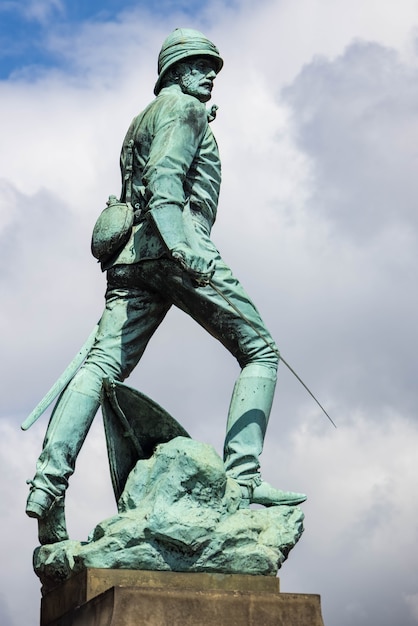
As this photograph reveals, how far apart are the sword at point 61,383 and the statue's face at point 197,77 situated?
1.89m

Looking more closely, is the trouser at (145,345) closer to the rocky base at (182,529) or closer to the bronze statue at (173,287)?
the bronze statue at (173,287)

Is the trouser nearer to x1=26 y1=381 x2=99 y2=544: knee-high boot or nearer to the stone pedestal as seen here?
x1=26 y1=381 x2=99 y2=544: knee-high boot

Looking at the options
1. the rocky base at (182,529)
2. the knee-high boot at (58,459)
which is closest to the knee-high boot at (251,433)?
the rocky base at (182,529)

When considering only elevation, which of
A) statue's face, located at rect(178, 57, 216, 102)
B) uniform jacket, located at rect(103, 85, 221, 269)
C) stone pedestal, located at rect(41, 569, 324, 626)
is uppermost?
statue's face, located at rect(178, 57, 216, 102)

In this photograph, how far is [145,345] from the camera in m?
10.3

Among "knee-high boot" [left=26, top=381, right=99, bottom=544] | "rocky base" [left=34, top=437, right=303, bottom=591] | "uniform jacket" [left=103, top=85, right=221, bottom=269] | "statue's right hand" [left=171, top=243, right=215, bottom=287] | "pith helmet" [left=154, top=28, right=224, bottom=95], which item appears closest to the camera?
"rocky base" [left=34, top=437, right=303, bottom=591]

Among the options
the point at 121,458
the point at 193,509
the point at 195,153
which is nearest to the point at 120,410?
the point at 121,458

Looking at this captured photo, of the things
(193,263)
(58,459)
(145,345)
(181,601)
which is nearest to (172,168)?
(193,263)

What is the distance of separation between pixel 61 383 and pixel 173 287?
3.47ft

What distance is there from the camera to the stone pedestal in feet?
27.9

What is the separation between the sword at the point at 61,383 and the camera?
997 cm

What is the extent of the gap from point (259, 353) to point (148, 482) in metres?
1.30

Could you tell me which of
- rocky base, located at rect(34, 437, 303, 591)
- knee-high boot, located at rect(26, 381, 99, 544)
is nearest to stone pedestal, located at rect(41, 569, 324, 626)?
rocky base, located at rect(34, 437, 303, 591)

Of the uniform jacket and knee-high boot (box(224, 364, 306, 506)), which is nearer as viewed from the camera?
knee-high boot (box(224, 364, 306, 506))
